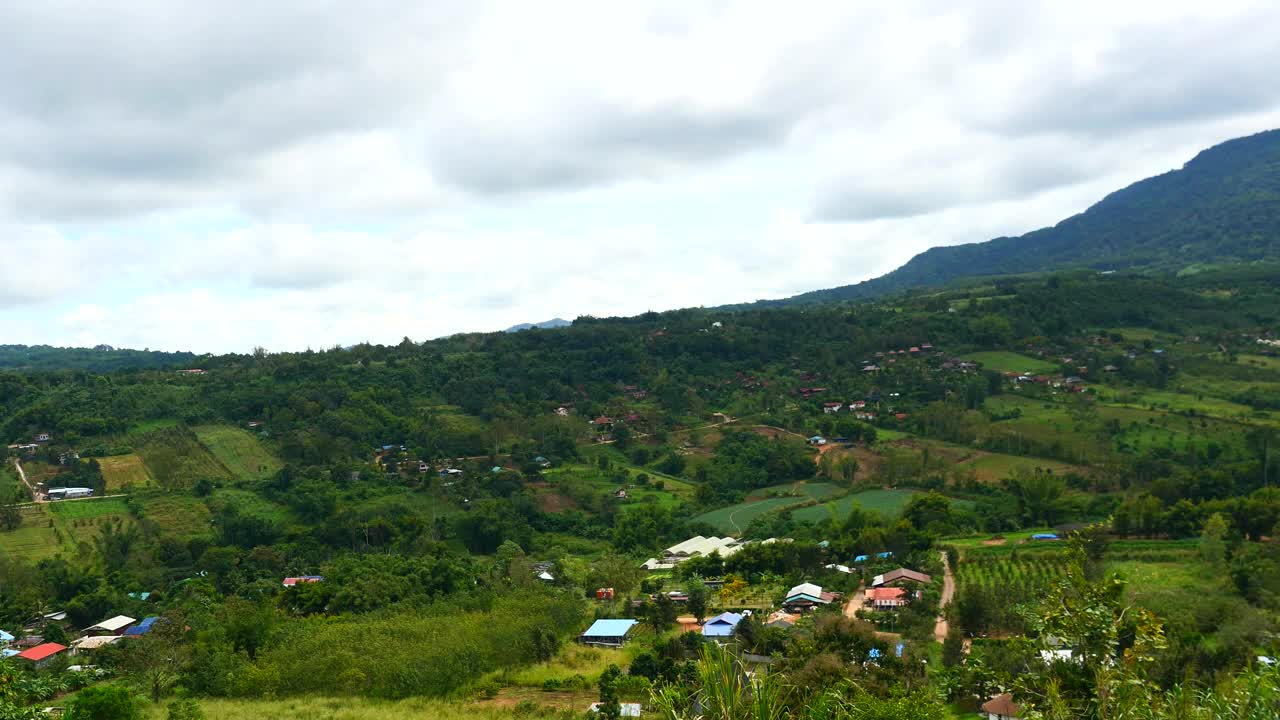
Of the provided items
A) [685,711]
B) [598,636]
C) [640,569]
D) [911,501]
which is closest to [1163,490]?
[911,501]

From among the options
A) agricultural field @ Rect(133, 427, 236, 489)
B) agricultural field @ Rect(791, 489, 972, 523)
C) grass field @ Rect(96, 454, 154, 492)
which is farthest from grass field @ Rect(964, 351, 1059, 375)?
grass field @ Rect(96, 454, 154, 492)

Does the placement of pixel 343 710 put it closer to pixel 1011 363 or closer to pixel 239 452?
pixel 239 452

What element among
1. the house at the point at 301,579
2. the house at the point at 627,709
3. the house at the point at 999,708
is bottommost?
the house at the point at 999,708

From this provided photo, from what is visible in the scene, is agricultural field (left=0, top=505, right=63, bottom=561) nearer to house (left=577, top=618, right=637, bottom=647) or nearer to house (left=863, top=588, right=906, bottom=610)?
house (left=577, top=618, right=637, bottom=647)

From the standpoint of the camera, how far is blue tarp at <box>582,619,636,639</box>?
1041 inches

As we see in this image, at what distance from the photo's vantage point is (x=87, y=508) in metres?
38.7

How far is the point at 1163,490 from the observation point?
3547 centimetres

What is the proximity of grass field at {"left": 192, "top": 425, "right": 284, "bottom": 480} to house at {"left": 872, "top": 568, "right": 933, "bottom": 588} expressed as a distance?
32440 mm

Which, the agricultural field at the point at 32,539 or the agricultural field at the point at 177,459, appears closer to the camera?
the agricultural field at the point at 32,539

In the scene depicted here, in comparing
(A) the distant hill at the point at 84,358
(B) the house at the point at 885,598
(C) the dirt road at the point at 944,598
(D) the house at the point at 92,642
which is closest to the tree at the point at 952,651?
(C) the dirt road at the point at 944,598

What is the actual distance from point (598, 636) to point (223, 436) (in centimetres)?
3309

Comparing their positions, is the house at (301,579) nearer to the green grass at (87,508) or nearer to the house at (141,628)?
the house at (141,628)

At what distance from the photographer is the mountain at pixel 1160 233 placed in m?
107

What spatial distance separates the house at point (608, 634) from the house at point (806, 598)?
553 centimetres
